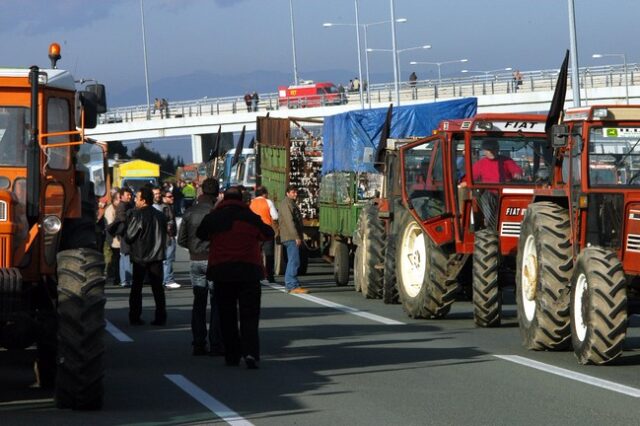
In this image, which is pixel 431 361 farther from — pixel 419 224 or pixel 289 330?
pixel 419 224

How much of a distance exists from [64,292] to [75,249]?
834 mm

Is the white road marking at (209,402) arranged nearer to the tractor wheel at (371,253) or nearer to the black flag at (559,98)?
the black flag at (559,98)

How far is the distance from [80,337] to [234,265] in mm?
3585

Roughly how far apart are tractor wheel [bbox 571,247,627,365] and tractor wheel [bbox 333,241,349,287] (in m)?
14.2

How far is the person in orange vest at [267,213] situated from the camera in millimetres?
27797

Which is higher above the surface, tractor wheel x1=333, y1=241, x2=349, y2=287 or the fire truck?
the fire truck

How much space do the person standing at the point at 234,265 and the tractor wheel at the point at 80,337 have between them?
10.7 ft

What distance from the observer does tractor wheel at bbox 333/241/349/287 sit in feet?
94.4

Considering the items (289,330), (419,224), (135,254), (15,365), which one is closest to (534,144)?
(419,224)

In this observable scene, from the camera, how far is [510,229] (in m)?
20.2

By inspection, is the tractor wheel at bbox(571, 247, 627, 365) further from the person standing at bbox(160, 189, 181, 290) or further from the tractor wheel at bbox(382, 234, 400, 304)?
the person standing at bbox(160, 189, 181, 290)

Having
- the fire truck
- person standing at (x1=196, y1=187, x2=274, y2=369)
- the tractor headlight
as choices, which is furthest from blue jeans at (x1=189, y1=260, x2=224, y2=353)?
the fire truck

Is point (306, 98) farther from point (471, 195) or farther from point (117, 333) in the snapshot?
point (117, 333)

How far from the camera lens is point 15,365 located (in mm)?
15648
